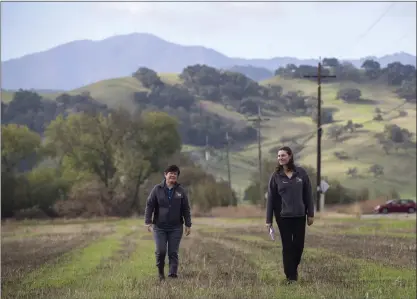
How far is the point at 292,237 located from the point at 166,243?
2.27 meters

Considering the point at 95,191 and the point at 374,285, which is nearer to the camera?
the point at 374,285

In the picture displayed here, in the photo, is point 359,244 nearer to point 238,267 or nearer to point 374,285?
point 238,267

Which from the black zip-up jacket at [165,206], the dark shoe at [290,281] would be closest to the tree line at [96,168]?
the black zip-up jacket at [165,206]

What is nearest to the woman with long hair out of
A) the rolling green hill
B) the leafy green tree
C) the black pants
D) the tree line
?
the black pants

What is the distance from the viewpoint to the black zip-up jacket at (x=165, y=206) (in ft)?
37.4

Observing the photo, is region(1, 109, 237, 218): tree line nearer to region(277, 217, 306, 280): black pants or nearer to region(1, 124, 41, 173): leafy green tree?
region(1, 124, 41, 173): leafy green tree

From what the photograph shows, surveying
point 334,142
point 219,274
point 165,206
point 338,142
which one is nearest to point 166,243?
point 165,206

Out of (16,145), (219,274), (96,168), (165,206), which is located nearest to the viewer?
(165,206)

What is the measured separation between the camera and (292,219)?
10.7 meters

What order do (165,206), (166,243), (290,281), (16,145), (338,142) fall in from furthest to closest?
(338,142), (16,145), (166,243), (165,206), (290,281)

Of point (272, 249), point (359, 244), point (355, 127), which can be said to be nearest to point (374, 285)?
point (272, 249)

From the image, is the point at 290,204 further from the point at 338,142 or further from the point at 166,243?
the point at 338,142

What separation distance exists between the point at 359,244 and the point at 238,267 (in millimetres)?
7775

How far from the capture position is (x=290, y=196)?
10609 millimetres
